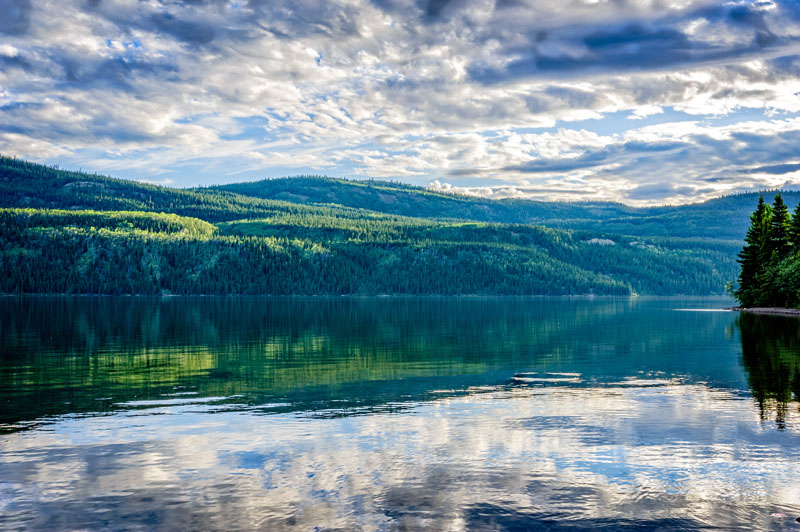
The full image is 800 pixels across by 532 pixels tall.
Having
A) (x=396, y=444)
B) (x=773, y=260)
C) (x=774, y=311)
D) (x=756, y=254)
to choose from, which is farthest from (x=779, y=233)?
(x=396, y=444)

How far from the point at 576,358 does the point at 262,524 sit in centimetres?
4588

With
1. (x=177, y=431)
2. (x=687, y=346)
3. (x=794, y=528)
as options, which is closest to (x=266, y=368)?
(x=177, y=431)

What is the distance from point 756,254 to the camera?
146000mm

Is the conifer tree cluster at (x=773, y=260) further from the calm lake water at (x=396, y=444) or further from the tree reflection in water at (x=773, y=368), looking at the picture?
the calm lake water at (x=396, y=444)

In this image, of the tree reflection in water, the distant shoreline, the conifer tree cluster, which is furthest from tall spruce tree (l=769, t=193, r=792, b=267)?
the tree reflection in water

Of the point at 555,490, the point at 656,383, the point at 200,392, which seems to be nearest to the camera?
the point at 555,490

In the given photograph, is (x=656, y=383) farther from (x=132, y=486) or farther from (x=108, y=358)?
(x=108, y=358)

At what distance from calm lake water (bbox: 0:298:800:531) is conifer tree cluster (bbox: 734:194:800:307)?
283 feet

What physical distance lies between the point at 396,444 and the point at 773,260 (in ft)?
443

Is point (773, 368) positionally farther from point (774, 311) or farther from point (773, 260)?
point (773, 260)

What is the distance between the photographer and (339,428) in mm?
28531

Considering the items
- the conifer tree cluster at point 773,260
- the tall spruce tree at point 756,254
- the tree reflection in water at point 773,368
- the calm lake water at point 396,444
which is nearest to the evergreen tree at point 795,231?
the conifer tree cluster at point 773,260

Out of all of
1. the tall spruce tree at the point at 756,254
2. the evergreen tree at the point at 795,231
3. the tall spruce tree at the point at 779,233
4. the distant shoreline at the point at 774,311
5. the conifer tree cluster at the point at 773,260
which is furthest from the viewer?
the tall spruce tree at the point at 756,254

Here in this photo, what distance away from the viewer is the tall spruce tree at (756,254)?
142 metres
